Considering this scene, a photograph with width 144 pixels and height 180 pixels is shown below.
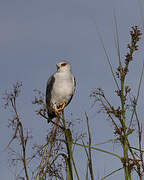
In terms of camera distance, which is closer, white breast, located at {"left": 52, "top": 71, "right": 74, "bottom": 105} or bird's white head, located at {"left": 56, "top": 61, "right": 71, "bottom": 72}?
white breast, located at {"left": 52, "top": 71, "right": 74, "bottom": 105}

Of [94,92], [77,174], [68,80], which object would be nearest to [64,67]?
[68,80]

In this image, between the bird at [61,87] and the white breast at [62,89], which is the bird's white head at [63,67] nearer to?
the bird at [61,87]

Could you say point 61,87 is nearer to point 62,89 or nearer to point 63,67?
point 62,89

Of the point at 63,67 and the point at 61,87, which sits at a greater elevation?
the point at 63,67

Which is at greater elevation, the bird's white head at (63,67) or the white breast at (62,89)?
the bird's white head at (63,67)

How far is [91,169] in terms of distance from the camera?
65.7 inches

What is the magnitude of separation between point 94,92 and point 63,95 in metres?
4.40

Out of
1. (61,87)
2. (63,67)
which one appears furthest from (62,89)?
(63,67)

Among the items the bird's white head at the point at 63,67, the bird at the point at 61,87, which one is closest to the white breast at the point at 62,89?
the bird at the point at 61,87

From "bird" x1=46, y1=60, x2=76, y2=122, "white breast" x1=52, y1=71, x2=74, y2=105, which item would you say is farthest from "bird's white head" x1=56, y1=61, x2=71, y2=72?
"white breast" x1=52, y1=71, x2=74, y2=105

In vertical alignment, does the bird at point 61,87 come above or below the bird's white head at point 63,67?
below

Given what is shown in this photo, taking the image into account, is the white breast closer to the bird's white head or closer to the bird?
the bird

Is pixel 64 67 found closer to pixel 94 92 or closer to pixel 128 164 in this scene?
pixel 94 92

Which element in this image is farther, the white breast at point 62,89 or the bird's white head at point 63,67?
the bird's white head at point 63,67
